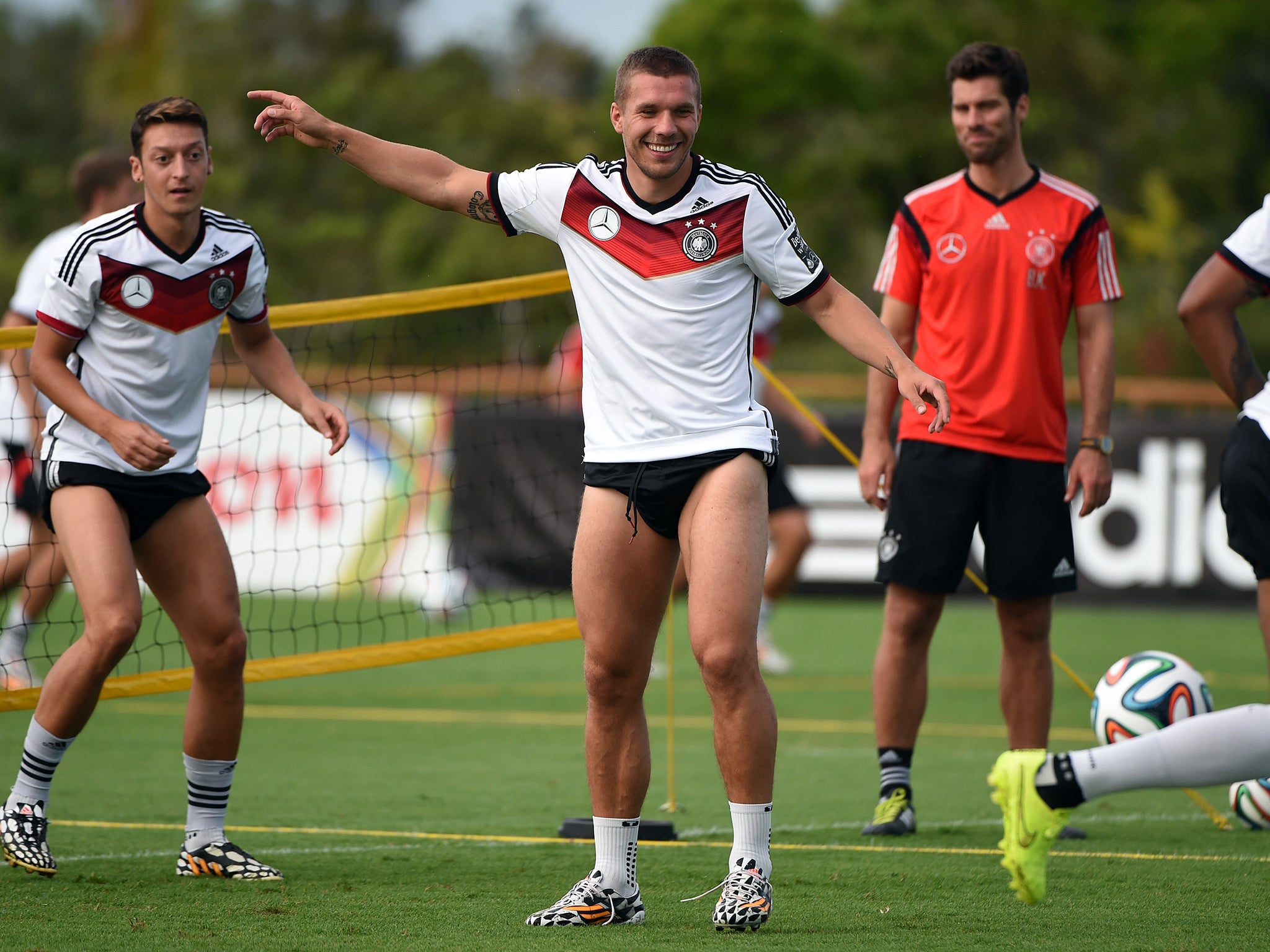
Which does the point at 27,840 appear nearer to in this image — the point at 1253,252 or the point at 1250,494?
the point at 1250,494

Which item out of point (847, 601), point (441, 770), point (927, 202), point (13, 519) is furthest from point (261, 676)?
point (847, 601)

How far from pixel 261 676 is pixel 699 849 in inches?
70.5

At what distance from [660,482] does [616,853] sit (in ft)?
3.22

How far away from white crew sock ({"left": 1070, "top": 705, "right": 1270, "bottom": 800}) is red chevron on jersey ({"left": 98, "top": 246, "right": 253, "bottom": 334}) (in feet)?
9.44

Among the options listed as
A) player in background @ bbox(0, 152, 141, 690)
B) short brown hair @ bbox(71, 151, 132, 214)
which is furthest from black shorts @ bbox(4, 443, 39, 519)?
short brown hair @ bbox(71, 151, 132, 214)

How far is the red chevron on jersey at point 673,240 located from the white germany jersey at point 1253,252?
146cm

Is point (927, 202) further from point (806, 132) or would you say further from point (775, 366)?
point (806, 132)

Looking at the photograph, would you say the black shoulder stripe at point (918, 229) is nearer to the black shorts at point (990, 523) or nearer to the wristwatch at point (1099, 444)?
the black shorts at point (990, 523)

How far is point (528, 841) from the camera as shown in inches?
212

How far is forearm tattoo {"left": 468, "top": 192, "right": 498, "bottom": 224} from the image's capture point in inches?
165

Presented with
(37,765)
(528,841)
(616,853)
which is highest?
(37,765)

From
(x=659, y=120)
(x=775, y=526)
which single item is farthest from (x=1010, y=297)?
(x=775, y=526)

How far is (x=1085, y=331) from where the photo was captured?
5707mm

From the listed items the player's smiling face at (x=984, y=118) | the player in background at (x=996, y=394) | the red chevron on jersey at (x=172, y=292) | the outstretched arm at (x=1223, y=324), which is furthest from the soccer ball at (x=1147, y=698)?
the red chevron on jersey at (x=172, y=292)
